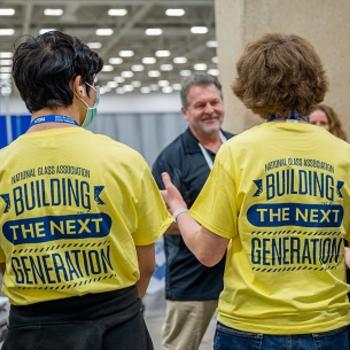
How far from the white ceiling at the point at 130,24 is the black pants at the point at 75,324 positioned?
45.0ft

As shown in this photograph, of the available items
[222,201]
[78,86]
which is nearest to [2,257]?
[78,86]

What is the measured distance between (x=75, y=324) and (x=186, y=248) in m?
1.58

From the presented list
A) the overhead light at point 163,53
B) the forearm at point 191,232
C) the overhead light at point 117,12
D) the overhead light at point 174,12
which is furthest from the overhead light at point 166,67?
the forearm at point 191,232

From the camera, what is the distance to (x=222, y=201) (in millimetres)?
2004

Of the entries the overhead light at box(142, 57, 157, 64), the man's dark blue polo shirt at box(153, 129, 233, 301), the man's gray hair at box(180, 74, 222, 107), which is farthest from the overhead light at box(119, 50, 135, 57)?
the man's dark blue polo shirt at box(153, 129, 233, 301)

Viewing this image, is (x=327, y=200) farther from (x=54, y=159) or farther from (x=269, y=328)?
(x=54, y=159)

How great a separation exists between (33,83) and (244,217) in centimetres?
74

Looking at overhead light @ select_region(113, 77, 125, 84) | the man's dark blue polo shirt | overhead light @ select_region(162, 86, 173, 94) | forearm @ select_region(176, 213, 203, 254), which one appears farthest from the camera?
overhead light @ select_region(162, 86, 173, 94)

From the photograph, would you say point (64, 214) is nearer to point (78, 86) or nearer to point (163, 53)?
point (78, 86)

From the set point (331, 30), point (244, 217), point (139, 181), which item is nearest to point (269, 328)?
point (244, 217)

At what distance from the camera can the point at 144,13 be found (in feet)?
54.6

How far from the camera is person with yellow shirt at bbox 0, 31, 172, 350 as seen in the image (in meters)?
1.89

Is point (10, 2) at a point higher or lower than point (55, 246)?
higher

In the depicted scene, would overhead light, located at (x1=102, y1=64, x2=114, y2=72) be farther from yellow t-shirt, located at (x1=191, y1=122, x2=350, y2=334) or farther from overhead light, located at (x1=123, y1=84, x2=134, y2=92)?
yellow t-shirt, located at (x1=191, y1=122, x2=350, y2=334)
